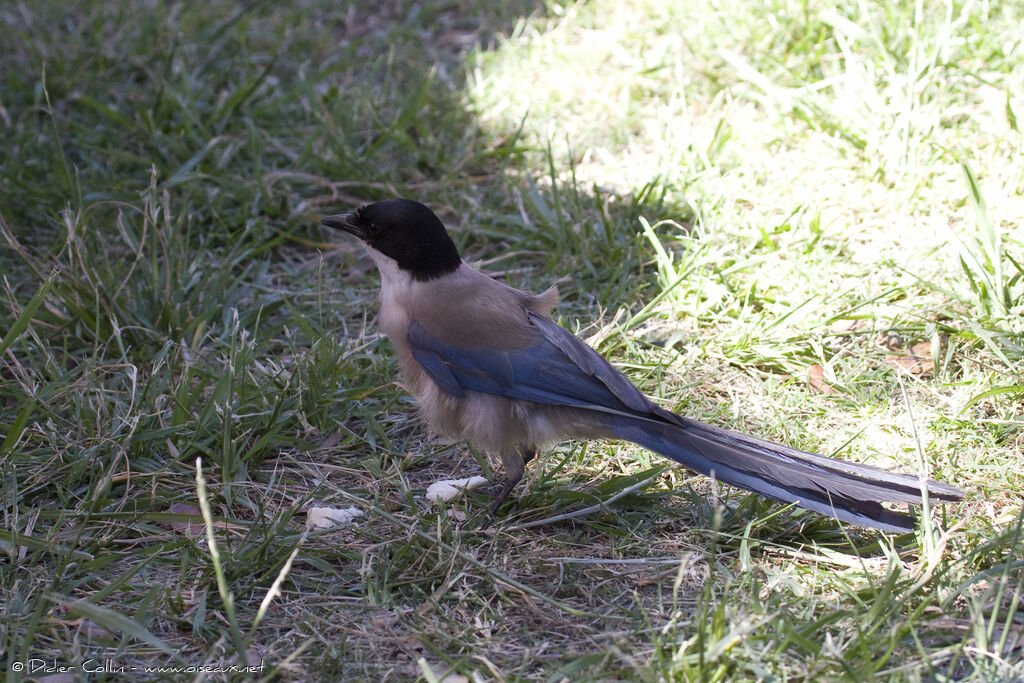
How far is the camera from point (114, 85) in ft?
20.0

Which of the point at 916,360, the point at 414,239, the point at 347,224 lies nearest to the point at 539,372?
the point at 414,239

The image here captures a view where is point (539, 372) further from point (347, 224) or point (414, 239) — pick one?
point (347, 224)

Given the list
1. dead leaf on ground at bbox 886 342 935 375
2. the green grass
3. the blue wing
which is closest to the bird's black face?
the blue wing

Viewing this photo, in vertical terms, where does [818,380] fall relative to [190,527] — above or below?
above

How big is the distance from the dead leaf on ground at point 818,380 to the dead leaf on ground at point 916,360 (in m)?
0.28

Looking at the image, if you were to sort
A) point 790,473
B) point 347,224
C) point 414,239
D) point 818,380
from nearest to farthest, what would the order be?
point 790,473
point 414,239
point 347,224
point 818,380

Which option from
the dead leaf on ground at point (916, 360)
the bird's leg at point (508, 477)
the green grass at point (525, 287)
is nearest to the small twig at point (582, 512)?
the green grass at point (525, 287)

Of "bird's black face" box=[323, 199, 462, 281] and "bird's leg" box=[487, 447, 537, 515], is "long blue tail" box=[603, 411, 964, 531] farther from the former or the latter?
"bird's black face" box=[323, 199, 462, 281]

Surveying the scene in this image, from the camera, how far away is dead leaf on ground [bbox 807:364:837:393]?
3955 mm

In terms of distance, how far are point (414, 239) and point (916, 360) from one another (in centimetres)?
207

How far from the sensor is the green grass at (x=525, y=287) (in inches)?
110

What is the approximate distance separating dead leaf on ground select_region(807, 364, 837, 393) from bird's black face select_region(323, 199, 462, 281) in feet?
4.94

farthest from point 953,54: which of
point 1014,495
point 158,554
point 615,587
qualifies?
point 158,554

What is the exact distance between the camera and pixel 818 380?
13.1 ft
